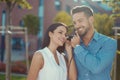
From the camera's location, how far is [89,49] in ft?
11.5

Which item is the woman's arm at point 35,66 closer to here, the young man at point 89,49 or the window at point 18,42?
the young man at point 89,49

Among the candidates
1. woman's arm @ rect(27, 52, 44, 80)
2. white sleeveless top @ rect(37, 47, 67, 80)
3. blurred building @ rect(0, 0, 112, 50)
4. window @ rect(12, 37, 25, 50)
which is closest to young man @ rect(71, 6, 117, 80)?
white sleeveless top @ rect(37, 47, 67, 80)

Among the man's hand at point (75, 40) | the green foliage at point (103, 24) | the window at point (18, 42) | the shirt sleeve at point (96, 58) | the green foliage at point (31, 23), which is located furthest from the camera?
the window at point (18, 42)

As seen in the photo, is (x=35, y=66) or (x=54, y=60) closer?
(x=35, y=66)

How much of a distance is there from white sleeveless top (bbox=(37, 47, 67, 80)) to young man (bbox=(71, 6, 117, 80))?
165mm

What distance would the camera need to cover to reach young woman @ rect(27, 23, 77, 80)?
11.5ft

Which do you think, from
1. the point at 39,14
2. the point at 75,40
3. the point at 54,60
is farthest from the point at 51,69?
the point at 39,14

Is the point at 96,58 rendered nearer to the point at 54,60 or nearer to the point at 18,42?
the point at 54,60

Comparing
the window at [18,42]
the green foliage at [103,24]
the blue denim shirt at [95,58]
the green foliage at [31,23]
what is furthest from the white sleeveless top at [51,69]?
the window at [18,42]

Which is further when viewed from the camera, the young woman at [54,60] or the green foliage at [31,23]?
the green foliage at [31,23]

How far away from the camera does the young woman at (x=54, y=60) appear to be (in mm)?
3514

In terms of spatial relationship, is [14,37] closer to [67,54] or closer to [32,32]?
[32,32]

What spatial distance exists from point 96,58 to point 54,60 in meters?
0.46

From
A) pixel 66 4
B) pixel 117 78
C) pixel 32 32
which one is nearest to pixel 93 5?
pixel 66 4
